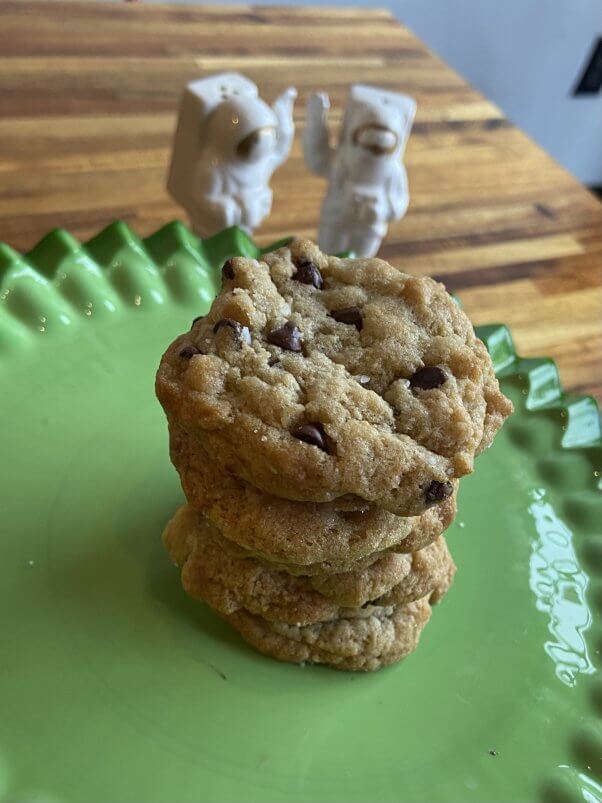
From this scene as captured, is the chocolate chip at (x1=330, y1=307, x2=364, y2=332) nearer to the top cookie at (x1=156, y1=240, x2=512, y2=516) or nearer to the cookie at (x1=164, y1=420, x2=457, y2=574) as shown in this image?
the top cookie at (x1=156, y1=240, x2=512, y2=516)

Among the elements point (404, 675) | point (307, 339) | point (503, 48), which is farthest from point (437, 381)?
point (503, 48)

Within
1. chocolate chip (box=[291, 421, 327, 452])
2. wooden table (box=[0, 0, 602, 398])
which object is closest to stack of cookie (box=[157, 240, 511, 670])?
chocolate chip (box=[291, 421, 327, 452])

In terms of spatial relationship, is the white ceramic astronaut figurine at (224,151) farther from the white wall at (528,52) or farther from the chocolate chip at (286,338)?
the white wall at (528,52)

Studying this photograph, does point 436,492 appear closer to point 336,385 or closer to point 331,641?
point 336,385

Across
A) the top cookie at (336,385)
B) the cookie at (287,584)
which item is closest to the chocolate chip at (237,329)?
the top cookie at (336,385)

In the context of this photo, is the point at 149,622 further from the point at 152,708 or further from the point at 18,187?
the point at 18,187

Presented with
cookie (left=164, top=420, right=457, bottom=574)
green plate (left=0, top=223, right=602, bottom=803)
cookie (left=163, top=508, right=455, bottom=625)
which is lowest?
green plate (left=0, top=223, right=602, bottom=803)
